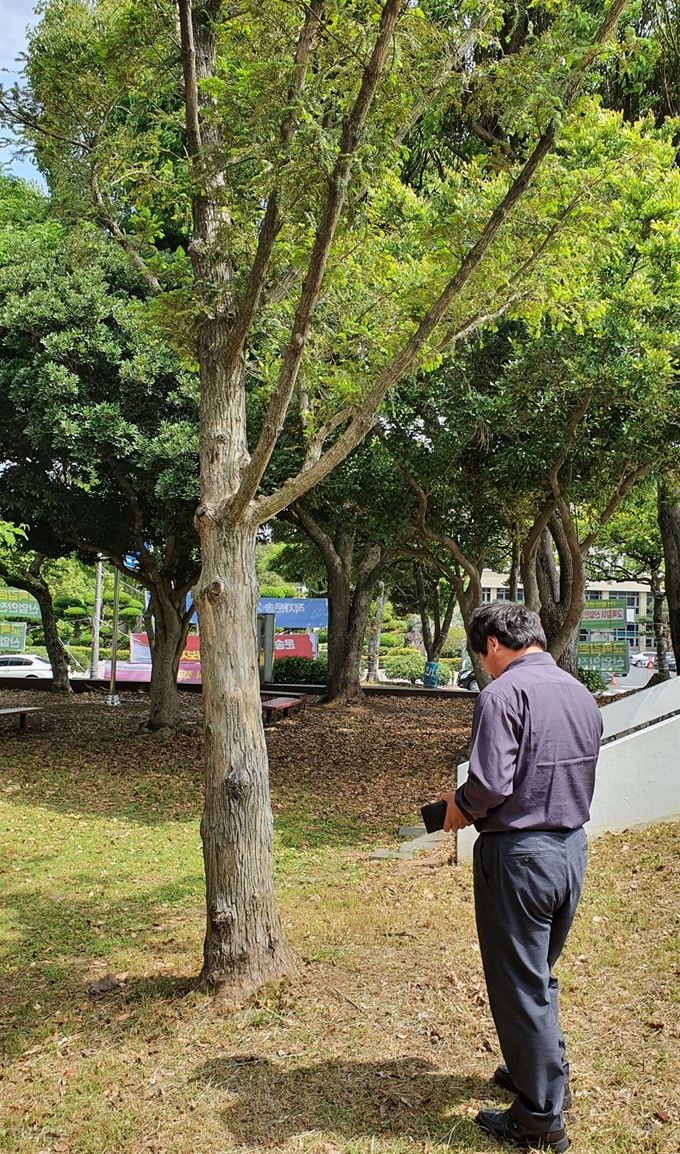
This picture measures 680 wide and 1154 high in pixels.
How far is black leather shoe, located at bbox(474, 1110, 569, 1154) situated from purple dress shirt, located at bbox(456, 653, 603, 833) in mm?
1025

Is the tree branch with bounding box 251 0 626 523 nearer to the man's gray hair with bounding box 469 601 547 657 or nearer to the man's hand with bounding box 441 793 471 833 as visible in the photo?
the man's gray hair with bounding box 469 601 547 657

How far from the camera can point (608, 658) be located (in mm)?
18109

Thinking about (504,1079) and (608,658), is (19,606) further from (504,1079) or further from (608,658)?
(504,1079)

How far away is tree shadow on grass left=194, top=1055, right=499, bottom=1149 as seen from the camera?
3.25 m

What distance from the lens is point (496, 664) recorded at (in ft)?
10.8

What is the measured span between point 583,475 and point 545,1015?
843cm

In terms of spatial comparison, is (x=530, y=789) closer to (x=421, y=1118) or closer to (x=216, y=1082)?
(x=421, y=1118)

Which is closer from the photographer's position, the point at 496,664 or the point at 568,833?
the point at 568,833

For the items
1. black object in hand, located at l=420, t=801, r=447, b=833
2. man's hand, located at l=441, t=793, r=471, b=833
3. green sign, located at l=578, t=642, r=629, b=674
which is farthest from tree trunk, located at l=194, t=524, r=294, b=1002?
green sign, located at l=578, t=642, r=629, b=674

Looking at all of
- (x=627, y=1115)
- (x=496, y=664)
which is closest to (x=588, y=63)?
(x=496, y=664)

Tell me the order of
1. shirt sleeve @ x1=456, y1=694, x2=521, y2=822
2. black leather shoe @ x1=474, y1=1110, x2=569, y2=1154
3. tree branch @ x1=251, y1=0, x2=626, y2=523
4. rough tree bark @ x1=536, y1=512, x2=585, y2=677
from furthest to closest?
1. rough tree bark @ x1=536, y1=512, x2=585, y2=677
2. tree branch @ x1=251, y1=0, x2=626, y2=523
3. black leather shoe @ x1=474, y1=1110, x2=569, y2=1154
4. shirt sleeve @ x1=456, y1=694, x2=521, y2=822

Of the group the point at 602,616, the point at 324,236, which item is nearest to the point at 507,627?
the point at 324,236

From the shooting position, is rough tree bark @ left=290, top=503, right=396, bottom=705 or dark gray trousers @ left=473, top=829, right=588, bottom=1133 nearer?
dark gray trousers @ left=473, top=829, right=588, bottom=1133

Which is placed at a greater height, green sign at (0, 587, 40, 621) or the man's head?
green sign at (0, 587, 40, 621)
